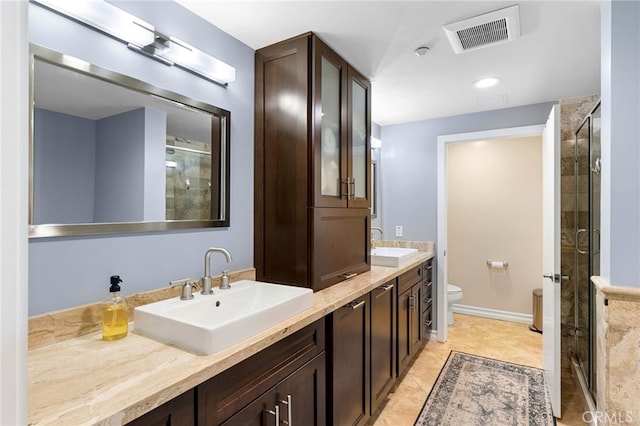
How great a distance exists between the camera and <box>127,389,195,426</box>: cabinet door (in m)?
0.79

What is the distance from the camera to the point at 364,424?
1870mm

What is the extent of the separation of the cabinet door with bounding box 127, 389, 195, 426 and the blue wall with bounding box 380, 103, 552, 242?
9.35 feet

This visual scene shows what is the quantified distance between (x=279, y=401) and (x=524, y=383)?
2.14 m

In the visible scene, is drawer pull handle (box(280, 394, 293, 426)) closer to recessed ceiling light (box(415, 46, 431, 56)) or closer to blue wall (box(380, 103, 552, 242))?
recessed ceiling light (box(415, 46, 431, 56))

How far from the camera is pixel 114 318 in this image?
1125mm

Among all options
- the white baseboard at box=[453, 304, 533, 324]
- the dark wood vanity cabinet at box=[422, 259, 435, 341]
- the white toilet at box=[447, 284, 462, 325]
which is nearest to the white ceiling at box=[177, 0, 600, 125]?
the dark wood vanity cabinet at box=[422, 259, 435, 341]

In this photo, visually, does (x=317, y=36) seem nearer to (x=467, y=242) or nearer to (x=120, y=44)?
(x=120, y=44)

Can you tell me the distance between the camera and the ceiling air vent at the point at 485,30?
1.61m

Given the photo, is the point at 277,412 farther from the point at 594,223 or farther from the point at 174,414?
the point at 594,223

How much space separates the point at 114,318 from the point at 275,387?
621 millimetres

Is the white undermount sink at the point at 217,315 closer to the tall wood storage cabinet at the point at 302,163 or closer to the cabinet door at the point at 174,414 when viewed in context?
the cabinet door at the point at 174,414

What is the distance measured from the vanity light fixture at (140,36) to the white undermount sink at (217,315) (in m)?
1.06

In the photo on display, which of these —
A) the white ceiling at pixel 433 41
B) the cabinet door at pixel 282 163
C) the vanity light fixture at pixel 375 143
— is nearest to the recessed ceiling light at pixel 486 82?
the white ceiling at pixel 433 41

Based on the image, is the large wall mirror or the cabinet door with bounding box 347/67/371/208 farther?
the cabinet door with bounding box 347/67/371/208
